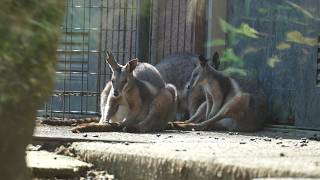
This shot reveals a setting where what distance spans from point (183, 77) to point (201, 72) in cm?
76

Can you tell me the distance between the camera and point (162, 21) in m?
11.0

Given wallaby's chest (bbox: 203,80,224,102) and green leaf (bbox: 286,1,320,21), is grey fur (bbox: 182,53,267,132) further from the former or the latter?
green leaf (bbox: 286,1,320,21)

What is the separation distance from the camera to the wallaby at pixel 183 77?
416 inches

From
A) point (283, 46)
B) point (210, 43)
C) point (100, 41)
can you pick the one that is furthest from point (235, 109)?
point (100, 41)

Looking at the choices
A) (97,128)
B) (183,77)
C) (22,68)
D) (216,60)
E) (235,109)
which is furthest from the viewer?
(183,77)

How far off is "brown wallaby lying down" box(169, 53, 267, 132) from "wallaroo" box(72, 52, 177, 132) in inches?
21.1

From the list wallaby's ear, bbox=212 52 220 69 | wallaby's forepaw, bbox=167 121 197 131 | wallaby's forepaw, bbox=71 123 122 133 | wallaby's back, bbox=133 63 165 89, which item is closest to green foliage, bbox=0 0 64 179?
wallaby's forepaw, bbox=71 123 122 133

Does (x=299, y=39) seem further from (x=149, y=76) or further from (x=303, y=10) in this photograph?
(x=149, y=76)

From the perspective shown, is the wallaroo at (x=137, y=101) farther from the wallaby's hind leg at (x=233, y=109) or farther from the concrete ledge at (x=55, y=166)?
the concrete ledge at (x=55, y=166)

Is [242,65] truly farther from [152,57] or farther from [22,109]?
[22,109]

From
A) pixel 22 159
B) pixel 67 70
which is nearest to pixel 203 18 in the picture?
pixel 67 70

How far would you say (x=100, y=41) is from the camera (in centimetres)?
1091

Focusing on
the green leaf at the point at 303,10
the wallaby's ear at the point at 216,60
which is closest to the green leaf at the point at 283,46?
the green leaf at the point at 303,10

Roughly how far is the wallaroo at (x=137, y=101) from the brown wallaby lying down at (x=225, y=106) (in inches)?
21.1
